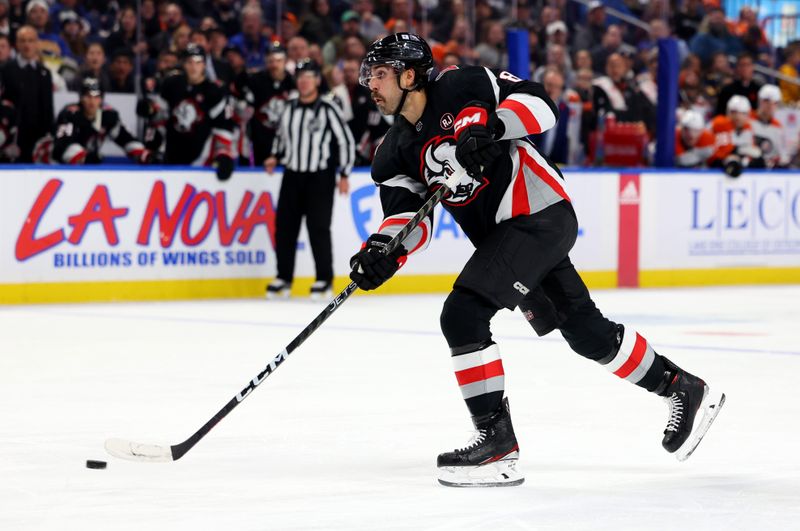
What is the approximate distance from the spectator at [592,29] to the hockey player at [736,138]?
162 cm

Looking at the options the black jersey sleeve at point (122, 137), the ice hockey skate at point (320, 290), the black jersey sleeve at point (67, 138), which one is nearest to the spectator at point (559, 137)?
the ice hockey skate at point (320, 290)

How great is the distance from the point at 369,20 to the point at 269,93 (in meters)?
2.00

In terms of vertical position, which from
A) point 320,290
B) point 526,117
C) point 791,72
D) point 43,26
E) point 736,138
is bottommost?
point 320,290

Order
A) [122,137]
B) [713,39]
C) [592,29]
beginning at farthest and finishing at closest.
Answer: [713,39] → [592,29] → [122,137]

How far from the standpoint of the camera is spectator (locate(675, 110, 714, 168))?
1096 cm

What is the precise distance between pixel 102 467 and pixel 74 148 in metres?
5.62

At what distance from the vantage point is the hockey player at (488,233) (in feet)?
11.2

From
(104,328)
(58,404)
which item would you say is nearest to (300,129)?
(104,328)

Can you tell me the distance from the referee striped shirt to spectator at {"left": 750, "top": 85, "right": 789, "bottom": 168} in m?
3.95

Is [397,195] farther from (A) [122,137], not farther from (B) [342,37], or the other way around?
(B) [342,37]

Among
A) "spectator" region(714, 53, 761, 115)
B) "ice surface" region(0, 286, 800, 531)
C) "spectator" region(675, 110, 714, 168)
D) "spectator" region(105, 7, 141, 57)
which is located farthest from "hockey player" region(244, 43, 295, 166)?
"spectator" region(714, 53, 761, 115)

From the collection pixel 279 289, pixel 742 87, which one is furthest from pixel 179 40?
pixel 742 87

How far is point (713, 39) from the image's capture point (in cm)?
1298

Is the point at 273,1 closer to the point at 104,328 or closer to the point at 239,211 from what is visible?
the point at 239,211
